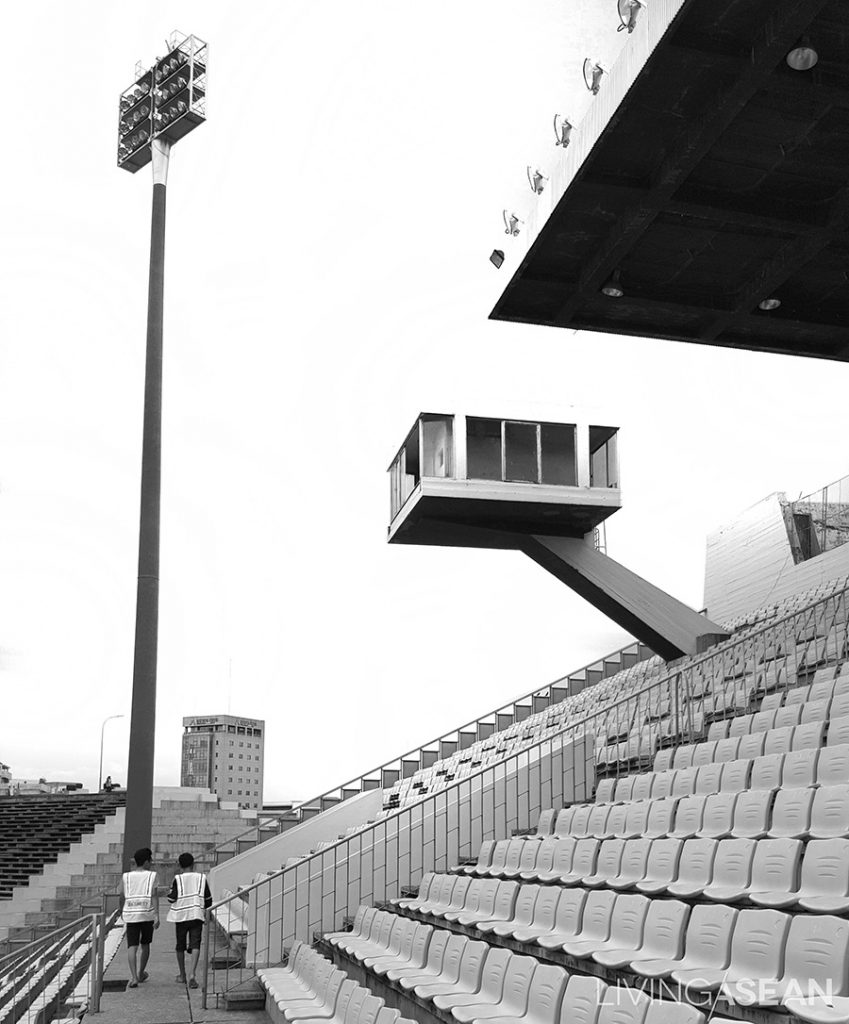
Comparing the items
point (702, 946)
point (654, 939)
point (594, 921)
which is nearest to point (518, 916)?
point (594, 921)

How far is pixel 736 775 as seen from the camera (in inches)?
326

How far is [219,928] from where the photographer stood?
13.8m

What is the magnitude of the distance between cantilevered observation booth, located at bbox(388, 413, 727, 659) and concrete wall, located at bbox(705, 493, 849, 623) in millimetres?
3598

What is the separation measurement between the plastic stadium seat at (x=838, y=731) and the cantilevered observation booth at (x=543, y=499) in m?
12.0

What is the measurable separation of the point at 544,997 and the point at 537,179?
9.87 metres

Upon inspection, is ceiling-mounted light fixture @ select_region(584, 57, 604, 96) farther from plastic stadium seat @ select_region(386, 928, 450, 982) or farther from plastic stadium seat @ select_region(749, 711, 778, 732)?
plastic stadium seat @ select_region(386, 928, 450, 982)

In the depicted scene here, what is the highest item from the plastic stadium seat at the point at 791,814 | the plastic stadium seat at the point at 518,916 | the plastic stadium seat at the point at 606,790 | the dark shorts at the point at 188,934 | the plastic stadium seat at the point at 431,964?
the plastic stadium seat at the point at 791,814

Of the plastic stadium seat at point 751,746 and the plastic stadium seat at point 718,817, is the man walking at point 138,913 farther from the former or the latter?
the plastic stadium seat at point 751,746

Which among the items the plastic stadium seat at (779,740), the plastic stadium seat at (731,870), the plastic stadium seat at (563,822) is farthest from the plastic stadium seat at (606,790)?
the plastic stadium seat at (731,870)

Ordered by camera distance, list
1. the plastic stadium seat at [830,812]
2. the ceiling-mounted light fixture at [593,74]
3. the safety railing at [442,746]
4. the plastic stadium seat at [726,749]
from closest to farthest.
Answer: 1. the plastic stadium seat at [830,812]
2. the plastic stadium seat at [726,749]
3. the ceiling-mounted light fixture at [593,74]
4. the safety railing at [442,746]

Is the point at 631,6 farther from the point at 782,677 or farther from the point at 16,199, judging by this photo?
the point at 16,199

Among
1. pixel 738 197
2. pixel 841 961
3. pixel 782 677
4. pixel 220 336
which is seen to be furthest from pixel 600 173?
pixel 220 336

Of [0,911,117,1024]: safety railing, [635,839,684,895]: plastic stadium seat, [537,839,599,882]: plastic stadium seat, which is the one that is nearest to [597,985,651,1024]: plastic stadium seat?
[635,839,684,895]: plastic stadium seat

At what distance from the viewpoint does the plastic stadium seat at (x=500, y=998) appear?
6.09 meters
